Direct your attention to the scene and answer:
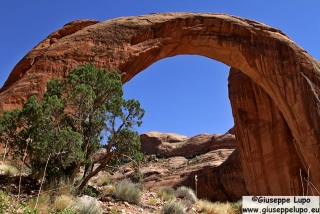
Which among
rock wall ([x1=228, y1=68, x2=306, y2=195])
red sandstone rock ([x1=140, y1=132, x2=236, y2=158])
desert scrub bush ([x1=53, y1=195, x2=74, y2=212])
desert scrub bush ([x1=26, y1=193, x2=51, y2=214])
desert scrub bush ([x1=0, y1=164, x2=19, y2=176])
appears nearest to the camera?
desert scrub bush ([x1=26, y1=193, x2=51, y2=214])

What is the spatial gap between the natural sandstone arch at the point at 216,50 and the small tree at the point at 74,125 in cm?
180

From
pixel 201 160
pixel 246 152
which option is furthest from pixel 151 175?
pixel 246 152

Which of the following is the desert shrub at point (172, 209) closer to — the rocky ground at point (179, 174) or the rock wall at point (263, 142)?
the rocky ground at point (179, 174)

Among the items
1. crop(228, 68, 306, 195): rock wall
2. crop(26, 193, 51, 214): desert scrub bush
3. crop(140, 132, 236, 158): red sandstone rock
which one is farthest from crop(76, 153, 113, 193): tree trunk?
crop(140, 132, 236, 158): red sandstone rock

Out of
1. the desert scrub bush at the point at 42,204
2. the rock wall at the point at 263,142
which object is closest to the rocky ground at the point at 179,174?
the desert scrub bush at the point at 42,204

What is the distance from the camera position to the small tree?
805 centimetres

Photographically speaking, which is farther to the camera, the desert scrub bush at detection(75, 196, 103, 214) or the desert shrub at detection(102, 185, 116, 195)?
the desert shrub at detection(102, 185, 116, 195)

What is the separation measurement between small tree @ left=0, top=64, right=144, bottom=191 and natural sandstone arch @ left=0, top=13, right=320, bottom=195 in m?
1.80

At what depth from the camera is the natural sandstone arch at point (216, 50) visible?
36.5 ft

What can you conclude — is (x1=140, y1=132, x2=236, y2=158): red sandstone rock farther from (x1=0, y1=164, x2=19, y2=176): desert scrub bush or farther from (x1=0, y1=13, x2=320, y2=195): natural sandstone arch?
(x1=0, y1=164, x2=19, y2=176): desert scrub bush

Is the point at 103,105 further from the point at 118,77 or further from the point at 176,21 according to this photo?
the point at 176,21

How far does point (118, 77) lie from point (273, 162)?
8450mm

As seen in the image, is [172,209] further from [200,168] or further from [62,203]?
[200,168]

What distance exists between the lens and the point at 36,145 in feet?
25.9
